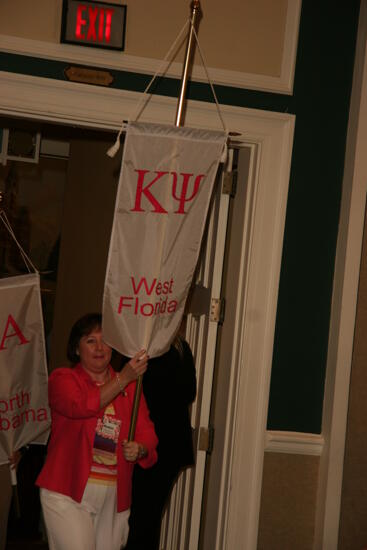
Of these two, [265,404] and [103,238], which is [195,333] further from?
[103,238]

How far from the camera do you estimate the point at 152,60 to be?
3.30 metres

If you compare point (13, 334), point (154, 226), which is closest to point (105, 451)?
point (13, 334)

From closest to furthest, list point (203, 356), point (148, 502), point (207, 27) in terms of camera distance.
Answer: point (207, 27) < point (148, 502) < point (203, 356)

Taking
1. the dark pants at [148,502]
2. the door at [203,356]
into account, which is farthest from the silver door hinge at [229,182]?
the dark pants at [148,502]

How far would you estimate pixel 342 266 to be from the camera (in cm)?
342

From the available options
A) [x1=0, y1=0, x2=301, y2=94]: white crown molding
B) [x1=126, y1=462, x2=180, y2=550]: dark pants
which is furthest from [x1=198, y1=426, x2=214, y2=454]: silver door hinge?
[x1=0, y1=0, x2=301, y2=94]: white crown molding

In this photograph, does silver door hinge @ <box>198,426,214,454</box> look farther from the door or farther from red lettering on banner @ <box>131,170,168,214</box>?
red lettering on banner @ <box>131,170,168,214</box>

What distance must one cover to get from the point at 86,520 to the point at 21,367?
808 millimetres

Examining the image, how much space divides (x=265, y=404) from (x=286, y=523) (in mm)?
536

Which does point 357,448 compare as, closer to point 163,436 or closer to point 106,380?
point 163,436

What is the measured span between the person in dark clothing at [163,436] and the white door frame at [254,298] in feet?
0.80

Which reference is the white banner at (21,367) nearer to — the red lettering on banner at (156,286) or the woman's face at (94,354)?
the woman's face at (94,354)

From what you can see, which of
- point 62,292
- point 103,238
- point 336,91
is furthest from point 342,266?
point 62,292

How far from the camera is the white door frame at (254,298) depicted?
3.36 meters
